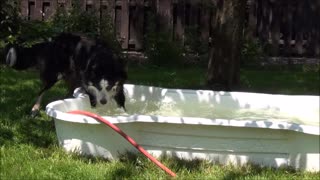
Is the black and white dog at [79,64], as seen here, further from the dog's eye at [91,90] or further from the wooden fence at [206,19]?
the wooden fence at [206,19]

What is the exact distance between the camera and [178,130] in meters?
4.88

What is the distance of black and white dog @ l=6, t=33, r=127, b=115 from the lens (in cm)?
604

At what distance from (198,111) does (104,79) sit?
1093 millimetres

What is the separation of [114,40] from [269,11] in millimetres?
3575

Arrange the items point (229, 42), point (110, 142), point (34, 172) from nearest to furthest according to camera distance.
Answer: point (34, 172)
point (110, 142)
point (229, 42)

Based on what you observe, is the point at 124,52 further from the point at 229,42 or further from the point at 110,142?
the point at 110,142

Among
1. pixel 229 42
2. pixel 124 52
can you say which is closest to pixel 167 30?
pixel 124 52

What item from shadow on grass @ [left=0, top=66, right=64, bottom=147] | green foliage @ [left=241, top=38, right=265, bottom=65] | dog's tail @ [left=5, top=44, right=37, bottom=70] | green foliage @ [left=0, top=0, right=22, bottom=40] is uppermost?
green foliage @ [left=0, top=0, right=22, bottom=40]

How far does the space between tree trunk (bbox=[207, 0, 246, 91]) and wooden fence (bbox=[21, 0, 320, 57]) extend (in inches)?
185

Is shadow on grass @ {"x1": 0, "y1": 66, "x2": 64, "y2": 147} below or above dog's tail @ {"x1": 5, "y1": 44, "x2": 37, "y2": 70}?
below

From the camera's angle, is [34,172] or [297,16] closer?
[34,172]

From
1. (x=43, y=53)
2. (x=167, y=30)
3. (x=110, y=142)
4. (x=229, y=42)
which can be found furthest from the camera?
(x=167, y=30)

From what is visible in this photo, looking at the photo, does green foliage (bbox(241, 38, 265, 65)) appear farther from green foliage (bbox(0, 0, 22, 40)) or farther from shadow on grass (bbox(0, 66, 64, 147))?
green foliage (bbox(0, 0, 22, 40))

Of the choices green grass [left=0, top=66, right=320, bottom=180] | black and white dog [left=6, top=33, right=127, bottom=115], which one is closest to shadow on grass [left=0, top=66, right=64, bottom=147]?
green grass [left=0, top=66, right=320, bottom=180]
